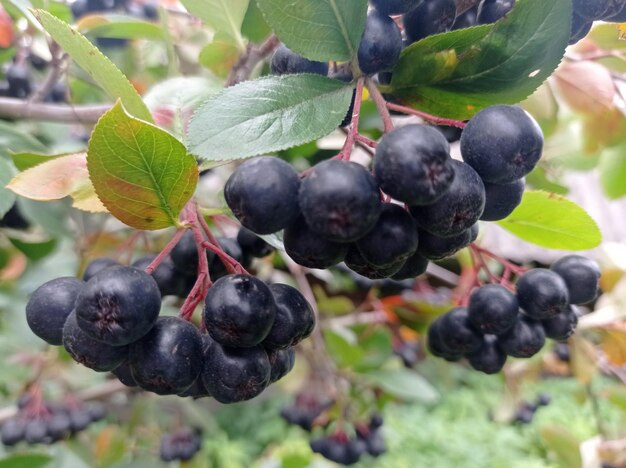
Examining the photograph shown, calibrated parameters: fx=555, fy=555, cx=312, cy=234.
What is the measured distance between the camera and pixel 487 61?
770 mm

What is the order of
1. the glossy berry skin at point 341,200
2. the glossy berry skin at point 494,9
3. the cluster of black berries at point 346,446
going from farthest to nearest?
the cluster of black berries at point 346,446, the glossy berry skin at point 494,9, the glossy berry skin at point 341,200

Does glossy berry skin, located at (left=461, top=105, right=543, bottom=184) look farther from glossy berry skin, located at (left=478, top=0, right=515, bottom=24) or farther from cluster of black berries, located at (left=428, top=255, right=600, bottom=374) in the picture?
cluster of black berries, located at (left=428, top=255, right=600, bottom=374)

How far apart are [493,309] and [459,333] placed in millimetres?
115

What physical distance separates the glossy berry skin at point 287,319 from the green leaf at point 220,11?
0.63m

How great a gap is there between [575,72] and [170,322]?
1.31 m

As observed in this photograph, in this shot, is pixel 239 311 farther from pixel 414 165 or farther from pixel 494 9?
pixel 494 9

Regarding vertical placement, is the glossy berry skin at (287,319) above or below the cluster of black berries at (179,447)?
above

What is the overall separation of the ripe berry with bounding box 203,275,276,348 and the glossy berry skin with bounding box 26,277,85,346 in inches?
9.1

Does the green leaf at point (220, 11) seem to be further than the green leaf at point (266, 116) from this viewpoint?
Yes

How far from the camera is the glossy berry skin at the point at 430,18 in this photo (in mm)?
810

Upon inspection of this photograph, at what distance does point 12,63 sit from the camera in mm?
2129

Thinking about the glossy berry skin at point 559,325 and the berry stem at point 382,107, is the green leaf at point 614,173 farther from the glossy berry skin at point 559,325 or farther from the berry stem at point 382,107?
the berry stem at point 382,107

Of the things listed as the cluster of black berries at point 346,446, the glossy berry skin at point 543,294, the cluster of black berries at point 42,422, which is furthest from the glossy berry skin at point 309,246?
the cluster of black berries at point 42,422

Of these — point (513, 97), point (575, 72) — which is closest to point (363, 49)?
point (513, 97)
